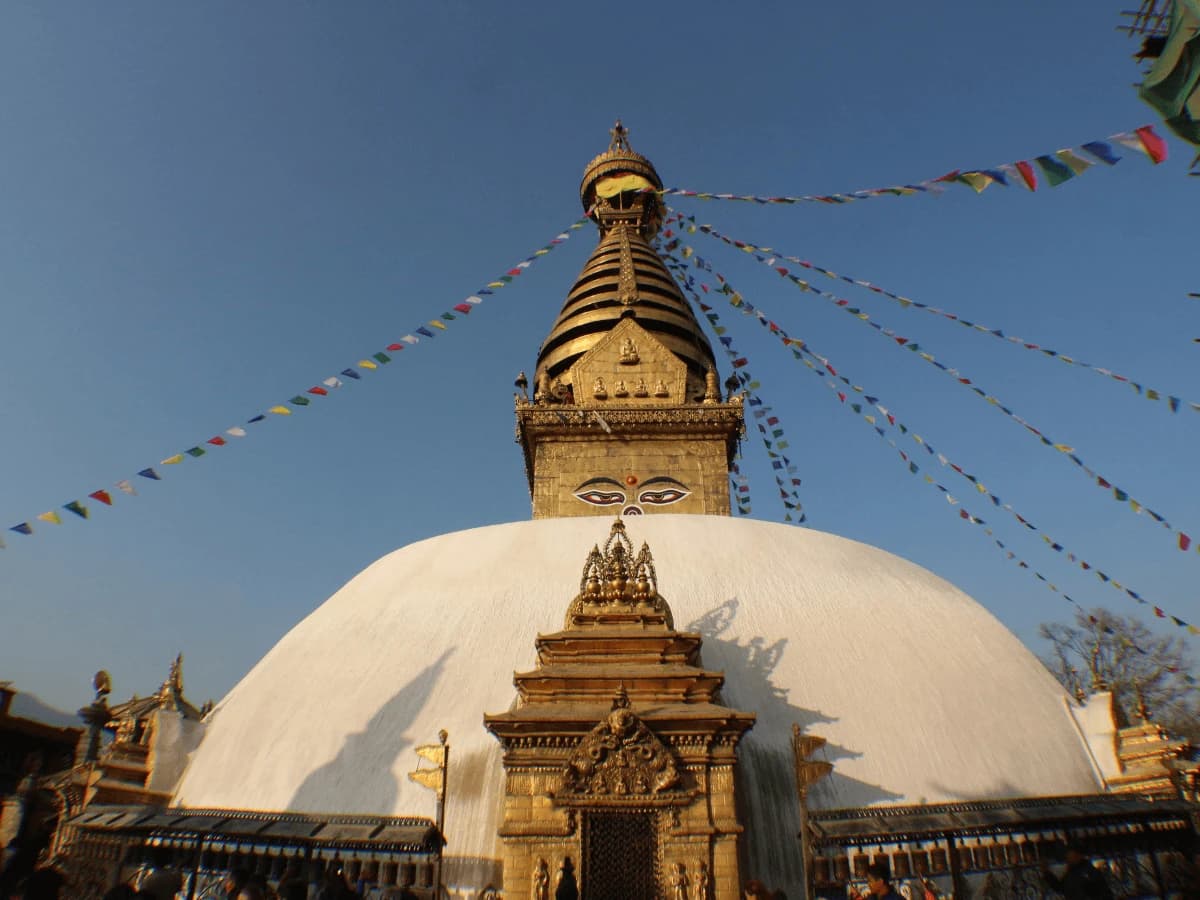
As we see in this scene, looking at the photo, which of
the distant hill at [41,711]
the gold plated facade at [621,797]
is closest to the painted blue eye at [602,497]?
the gold plated facade at [621,797]

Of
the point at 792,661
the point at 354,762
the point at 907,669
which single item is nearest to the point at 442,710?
the point at 354,762

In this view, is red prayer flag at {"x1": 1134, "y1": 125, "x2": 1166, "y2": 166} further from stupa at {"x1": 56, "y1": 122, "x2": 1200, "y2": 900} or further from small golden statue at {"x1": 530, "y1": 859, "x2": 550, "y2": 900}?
small golden statue at {"x1": 530, "y1": 859, "x2": 550, "y2": 900}

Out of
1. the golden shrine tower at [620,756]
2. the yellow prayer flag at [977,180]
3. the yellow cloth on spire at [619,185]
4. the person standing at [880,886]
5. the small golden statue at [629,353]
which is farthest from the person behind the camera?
the yellow cloth on spire at [619,185]

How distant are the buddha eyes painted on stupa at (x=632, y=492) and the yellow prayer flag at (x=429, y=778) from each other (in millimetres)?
8295

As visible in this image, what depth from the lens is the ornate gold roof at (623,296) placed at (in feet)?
63.3

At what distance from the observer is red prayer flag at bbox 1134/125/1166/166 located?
5.84m

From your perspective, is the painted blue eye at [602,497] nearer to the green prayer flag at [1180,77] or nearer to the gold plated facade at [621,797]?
the gold plated facade at [621,797]

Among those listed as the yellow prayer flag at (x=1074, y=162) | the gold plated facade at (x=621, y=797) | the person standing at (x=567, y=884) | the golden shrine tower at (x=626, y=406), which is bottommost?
the person standing at (x=567, y=884)

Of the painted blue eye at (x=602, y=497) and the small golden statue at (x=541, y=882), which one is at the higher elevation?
the painted blue eye at (x=602, y=497)

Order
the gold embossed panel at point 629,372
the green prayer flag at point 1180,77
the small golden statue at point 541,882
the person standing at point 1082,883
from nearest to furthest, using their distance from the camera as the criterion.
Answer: the green prayer flag at point 1180,77, the person standing at point 1082,883, the small golden statue at point 541,882, the gold embossed panel at point 629,372

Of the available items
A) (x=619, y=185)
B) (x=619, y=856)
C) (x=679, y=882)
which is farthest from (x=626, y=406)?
(x=679, y=882)

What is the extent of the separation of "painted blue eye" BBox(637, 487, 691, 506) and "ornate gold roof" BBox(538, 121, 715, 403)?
3.10 metres

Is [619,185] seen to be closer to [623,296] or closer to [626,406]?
[623,296]

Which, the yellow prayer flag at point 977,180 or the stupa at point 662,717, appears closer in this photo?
the stupa at point 662,717
